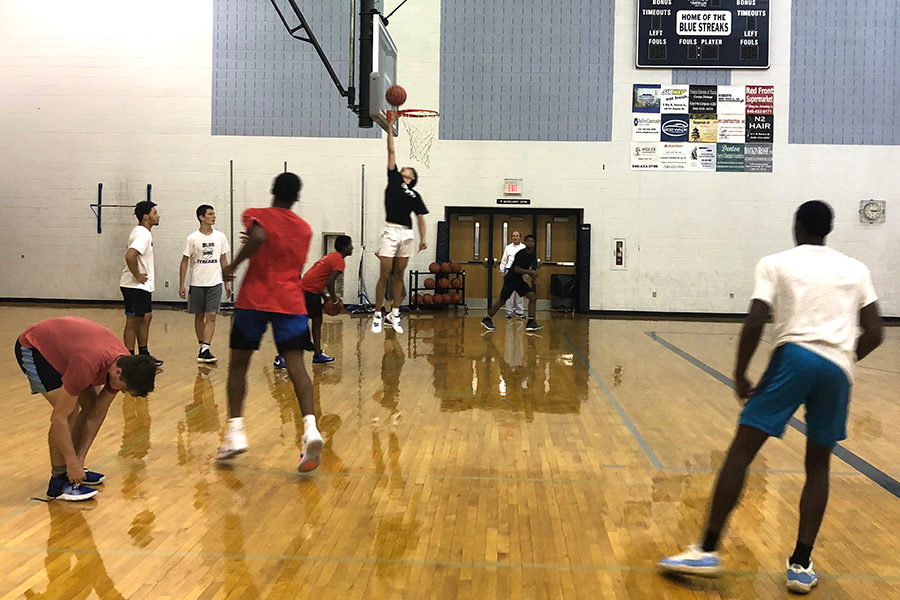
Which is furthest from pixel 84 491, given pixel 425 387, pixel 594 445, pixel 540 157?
pixel 540 157

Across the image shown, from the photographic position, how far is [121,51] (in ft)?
52.5

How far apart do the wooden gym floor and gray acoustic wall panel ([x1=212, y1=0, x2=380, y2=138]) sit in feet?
32.2

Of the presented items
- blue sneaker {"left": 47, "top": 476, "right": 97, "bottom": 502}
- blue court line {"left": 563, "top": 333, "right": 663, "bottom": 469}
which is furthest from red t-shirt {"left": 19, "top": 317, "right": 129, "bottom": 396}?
blue court line {"left": 563, "top": 333, "right": 663, "bottom": 469}

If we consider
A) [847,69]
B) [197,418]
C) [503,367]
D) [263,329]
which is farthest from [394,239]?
[847,69]

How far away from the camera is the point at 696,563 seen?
2.69m

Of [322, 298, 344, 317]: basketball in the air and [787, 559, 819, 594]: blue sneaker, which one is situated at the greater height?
[322, 298, 344, 317]: basketball in the air

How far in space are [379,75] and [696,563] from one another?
24.7 ft

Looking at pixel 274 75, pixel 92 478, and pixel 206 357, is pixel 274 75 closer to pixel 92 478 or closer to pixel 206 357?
pixel 206 357

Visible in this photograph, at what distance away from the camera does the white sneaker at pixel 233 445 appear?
4.11 metres

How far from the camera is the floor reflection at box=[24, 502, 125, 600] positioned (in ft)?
8.23

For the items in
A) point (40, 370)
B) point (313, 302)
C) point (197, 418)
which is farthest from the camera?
point (313, 302)

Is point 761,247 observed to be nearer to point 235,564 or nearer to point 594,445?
point 594,445

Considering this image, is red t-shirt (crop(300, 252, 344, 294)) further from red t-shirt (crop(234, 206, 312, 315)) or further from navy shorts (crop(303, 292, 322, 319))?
red t-shirt (crop(234, 206, 312, 315))

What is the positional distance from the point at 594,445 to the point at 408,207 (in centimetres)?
464
